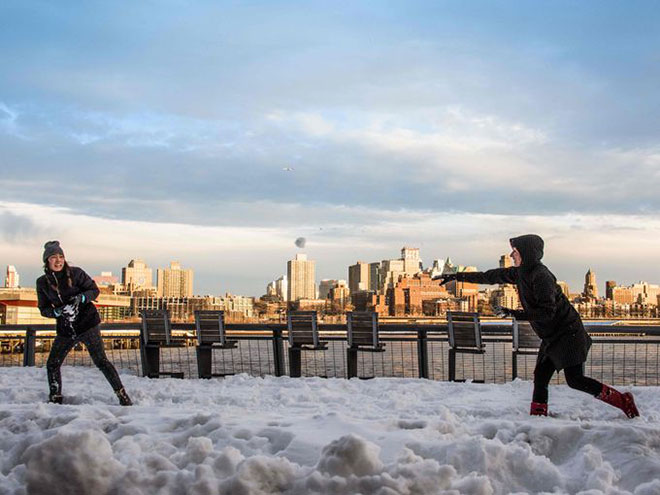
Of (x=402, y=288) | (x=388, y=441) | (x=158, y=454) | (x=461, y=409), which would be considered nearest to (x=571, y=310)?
(x=461, y=409)

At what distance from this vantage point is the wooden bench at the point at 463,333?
12500mm

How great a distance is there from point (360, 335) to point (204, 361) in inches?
102

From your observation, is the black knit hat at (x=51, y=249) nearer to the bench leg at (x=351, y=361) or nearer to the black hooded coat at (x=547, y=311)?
the black hooded coat at (x=547, y=311)

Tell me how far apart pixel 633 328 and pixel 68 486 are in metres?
9.60

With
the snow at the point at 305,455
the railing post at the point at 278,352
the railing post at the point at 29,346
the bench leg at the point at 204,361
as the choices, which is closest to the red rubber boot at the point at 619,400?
the snow at the point at 305,455

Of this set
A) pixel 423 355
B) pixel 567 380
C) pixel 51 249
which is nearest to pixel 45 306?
pixel 51 249

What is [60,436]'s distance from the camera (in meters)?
4.79

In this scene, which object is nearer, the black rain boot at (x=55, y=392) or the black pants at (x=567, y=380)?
the black pants at (x=567, y=380)

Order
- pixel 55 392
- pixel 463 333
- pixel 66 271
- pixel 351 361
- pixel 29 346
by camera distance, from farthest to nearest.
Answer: pixel 29 346, pixel 351 361, pixel 463 333, pixel 55 392, pixel 66 271

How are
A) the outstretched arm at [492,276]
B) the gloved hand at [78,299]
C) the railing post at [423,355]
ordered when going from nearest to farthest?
the outstretched arm at [492,276]
the gloved hand at [78,299]
the railing post at [423,355]

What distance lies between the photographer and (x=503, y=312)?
7.71m

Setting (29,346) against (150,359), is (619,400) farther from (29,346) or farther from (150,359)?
(29,346)

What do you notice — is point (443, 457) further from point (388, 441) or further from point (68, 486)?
point (68, 486)

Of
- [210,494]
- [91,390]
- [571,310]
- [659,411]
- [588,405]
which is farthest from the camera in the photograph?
[91,390]
